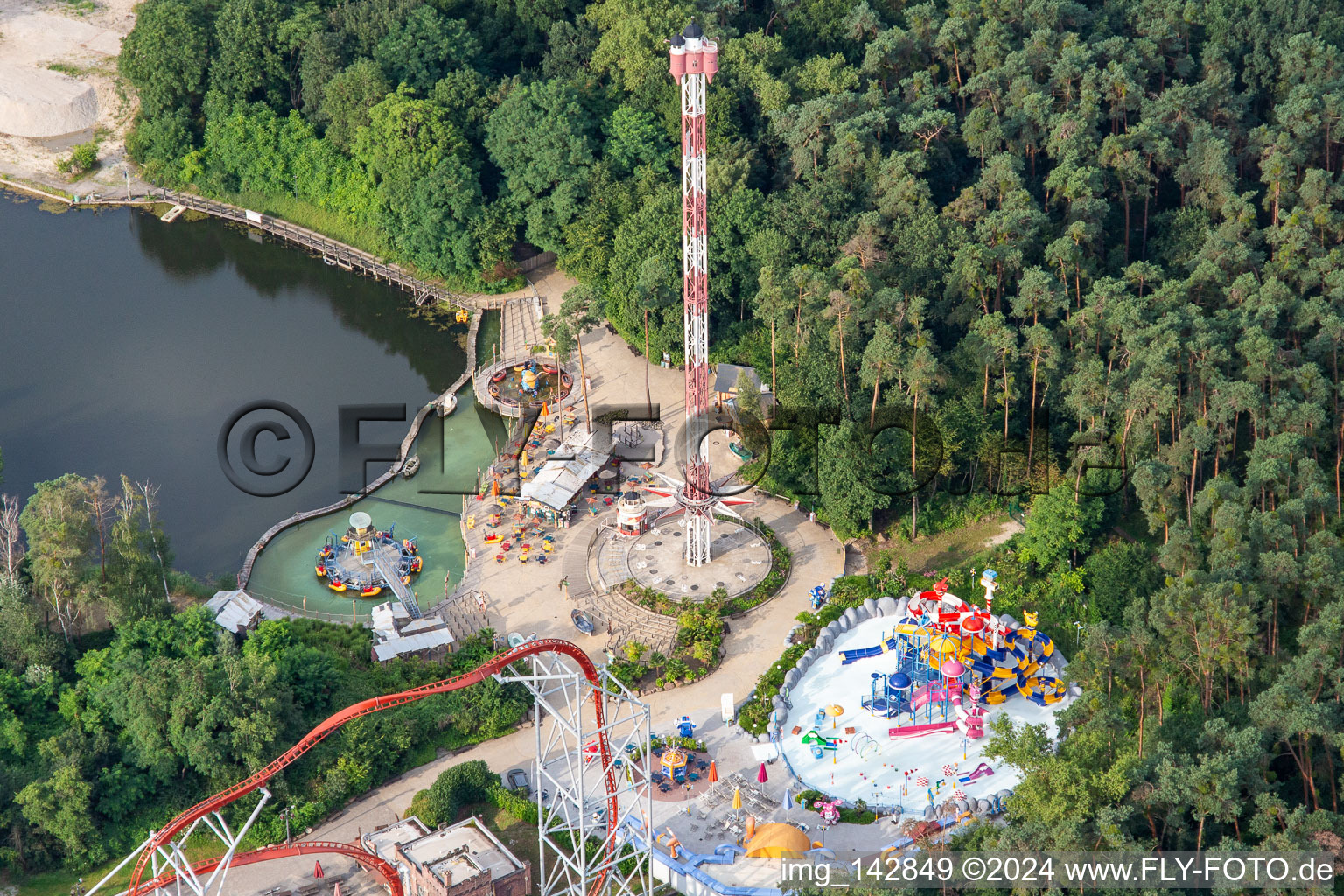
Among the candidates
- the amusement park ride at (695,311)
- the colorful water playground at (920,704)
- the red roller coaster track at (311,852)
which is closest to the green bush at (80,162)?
the amusement park ride at (695,311)

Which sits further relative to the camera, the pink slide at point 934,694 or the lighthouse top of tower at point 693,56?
the lighthouse top of tower at point 693,56

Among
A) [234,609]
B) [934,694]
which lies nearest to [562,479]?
[234,609]

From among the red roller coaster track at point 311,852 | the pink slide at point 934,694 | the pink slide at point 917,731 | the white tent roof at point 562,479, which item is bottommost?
the red roller coaster track at point 311,852

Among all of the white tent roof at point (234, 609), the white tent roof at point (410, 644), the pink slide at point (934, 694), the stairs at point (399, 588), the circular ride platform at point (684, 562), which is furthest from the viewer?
the circular ride platform at point (684, 562)

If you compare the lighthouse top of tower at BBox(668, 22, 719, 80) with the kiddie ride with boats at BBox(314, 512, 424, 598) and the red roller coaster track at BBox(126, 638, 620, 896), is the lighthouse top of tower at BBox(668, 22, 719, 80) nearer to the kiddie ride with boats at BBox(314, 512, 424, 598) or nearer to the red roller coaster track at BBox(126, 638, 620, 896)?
the red roller coaster track at BBox(126, 638, 620, 896)

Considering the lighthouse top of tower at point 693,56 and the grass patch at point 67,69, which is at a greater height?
the grass patch at point 67,69

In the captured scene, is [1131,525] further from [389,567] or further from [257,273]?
A: [257,273]

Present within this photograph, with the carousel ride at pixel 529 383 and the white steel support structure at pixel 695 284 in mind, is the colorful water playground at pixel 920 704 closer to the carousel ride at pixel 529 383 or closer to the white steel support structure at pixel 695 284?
the white steel support structure at pixel 695 284
